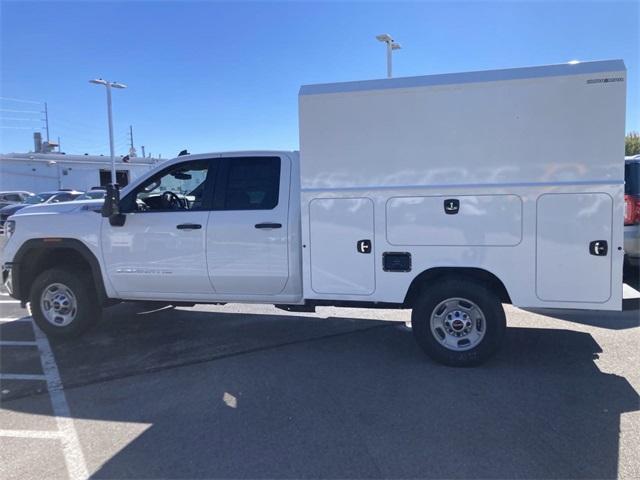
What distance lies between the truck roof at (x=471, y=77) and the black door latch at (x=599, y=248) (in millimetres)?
1426

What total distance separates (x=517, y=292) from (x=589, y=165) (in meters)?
1.24

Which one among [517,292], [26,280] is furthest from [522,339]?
[26,280]

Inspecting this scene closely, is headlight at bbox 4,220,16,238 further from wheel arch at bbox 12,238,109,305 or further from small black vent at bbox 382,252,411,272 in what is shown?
small black vent at bbox 382,252,411,272

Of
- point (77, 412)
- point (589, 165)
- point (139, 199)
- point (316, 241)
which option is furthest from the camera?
point (139, 199)

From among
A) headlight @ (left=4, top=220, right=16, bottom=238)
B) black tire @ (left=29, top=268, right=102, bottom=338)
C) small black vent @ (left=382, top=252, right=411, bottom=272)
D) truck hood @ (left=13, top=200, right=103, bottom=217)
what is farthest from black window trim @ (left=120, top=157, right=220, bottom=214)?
small black vent @ (left=382, top=252, right=411, bottom=272)

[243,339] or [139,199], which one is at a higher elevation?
[139,199]

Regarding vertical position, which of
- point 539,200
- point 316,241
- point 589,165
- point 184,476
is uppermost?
point 589,165

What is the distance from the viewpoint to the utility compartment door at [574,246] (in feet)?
14.6

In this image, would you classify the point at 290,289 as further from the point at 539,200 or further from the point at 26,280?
the point at 26,280

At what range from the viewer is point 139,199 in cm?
580

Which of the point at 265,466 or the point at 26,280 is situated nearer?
the point at 265,466

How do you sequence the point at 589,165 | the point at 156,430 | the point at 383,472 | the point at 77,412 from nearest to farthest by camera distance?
the point at 383,472
the point at 156,430
the point at 77,412
the point at 589,165

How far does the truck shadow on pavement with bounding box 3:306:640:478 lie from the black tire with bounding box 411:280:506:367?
0.14 metres

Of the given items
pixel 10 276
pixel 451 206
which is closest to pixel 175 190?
pixel 10 276
